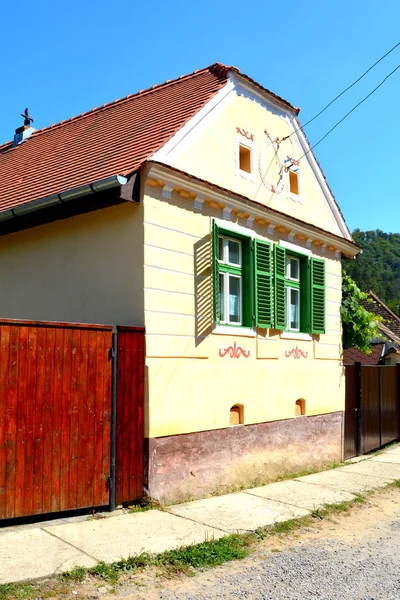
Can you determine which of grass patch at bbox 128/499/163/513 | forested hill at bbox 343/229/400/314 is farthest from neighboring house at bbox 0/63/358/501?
forested hill at bbox 343/229/400/314

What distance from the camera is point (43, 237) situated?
8812 mm

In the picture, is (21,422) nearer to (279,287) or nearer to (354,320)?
(279,287)

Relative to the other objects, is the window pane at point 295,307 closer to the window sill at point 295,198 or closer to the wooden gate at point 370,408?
the window sill at point 295,198

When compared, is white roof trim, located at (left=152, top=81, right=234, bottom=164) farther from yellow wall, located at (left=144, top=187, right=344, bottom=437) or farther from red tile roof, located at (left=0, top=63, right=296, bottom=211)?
yellow wall, located at (left=144, top=187, right=344, bottom=437)

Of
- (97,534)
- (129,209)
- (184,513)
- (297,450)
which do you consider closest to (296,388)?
(297,450)

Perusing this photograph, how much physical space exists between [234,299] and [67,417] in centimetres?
363

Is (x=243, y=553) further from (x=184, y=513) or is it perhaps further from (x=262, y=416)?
(x=262, y=416)

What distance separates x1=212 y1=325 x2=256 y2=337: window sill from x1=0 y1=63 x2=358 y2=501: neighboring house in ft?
0.09

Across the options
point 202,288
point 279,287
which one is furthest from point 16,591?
point 279,287

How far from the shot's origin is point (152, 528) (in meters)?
6.39

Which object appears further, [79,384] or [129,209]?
[129,209]

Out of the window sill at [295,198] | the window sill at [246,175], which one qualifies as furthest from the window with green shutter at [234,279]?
the window sill at [295,198]

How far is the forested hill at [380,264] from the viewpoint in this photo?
97.1 m

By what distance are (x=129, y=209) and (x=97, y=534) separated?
3955mm
